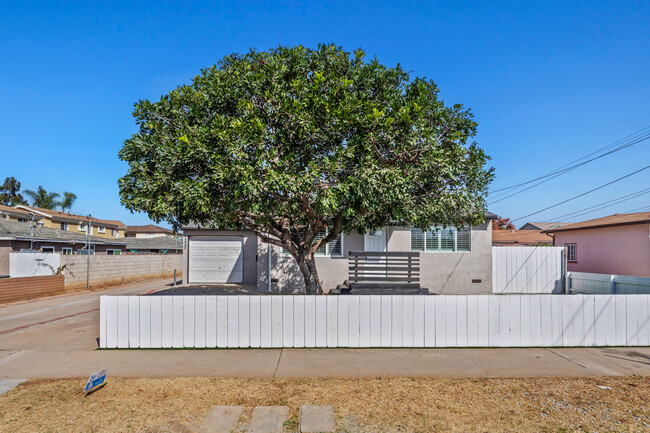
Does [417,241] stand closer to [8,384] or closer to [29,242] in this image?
[8,384]

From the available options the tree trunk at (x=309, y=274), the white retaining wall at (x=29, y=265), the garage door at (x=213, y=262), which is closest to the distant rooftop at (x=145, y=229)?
the white retaining wall at (x=29, y=265)

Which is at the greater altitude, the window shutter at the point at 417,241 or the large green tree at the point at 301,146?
the large green tree at the point at 301,146

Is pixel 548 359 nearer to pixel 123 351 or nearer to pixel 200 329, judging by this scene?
pixel 200 329

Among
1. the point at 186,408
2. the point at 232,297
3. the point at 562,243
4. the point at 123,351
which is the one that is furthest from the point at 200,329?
the point at 562,243

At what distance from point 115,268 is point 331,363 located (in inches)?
765

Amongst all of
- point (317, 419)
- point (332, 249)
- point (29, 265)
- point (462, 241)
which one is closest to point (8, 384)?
point (317, 419)

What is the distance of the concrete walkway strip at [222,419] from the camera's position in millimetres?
4500

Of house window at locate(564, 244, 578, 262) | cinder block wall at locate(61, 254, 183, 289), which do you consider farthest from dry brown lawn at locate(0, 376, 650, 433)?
house window at locate(564, 244, 578, 262)

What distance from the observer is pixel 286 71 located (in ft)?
30.1

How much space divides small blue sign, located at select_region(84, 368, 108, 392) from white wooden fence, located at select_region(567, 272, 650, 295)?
1400 cm

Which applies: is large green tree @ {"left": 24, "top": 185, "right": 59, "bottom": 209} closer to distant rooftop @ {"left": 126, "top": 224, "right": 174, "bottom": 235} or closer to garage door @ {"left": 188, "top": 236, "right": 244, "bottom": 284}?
distant rooftop @ {"left": 126, "top": 224, "right": 174, "bottom": 235}

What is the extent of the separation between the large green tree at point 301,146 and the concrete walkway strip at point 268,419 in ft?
14.1

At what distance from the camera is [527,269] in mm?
16156

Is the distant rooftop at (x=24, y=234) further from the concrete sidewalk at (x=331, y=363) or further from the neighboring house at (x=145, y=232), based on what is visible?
the neighboring house at (x=145, y=232)
